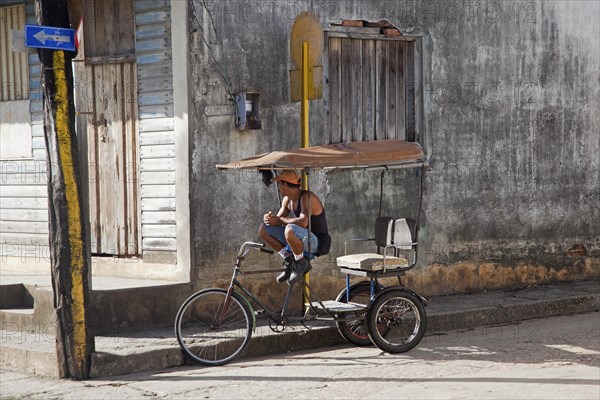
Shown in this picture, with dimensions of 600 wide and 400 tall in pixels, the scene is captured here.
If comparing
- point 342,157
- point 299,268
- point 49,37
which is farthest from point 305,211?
point 49,37

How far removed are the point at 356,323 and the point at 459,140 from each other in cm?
369

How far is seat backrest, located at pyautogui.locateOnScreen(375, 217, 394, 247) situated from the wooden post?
3057 millimetres

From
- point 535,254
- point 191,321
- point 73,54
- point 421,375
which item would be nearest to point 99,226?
point 191,321

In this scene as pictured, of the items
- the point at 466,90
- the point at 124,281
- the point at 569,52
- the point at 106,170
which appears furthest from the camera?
the point at 569,52

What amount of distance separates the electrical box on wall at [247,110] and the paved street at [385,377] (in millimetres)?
2649

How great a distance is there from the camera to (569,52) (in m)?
13.7

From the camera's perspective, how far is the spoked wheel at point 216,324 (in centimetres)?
911

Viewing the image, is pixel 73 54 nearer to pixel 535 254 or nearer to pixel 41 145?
pixel 41 145

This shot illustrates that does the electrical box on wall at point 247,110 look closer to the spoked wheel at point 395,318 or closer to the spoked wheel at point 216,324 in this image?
the spoked wheel at point 216,324

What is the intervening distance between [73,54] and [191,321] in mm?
2819

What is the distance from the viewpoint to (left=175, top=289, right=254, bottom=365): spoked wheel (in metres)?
9.11

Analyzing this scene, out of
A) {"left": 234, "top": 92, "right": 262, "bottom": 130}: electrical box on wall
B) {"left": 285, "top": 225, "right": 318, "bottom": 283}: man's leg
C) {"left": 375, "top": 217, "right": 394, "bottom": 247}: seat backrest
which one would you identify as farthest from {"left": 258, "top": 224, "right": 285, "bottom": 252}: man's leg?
{"left": 234, "top": 92, "right": 262, "bottom": 130}: electrical box on wall

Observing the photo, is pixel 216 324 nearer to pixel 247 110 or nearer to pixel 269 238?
pixel 269 238

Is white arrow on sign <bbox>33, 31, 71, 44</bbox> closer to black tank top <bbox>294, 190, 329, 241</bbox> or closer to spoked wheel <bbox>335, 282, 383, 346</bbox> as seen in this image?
black tank top <bbox>294, 190, 329, 241</bbox>
